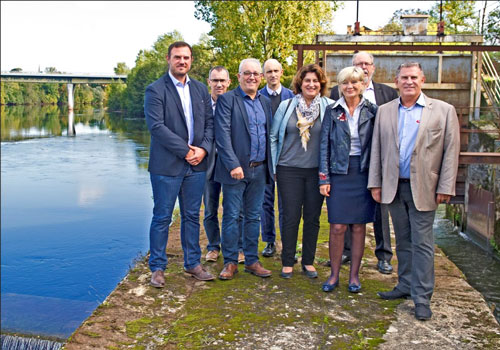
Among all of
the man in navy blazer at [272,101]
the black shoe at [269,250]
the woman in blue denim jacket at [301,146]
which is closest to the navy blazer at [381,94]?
the woman in blue denim jacket at [301,146]

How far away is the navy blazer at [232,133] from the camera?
4.61 meters

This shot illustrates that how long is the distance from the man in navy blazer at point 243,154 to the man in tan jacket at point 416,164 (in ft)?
3.39

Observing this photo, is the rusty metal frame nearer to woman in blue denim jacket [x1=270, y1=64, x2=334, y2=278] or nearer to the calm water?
the calm water

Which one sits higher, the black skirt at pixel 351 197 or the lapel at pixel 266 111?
the lapel at pixel 266 111

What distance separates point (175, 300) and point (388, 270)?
2.11 metres

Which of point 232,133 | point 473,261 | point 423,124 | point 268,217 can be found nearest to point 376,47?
point 473,261

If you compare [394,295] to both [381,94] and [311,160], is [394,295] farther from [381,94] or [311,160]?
[381,94]

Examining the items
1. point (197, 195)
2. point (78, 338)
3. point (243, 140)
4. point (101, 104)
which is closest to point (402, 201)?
point (243, 140)

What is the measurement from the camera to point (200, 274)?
482cm

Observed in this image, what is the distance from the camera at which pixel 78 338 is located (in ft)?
12.1

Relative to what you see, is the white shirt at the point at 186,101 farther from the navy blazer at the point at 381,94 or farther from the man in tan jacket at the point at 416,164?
the man in tan jacket at the point at 416,164

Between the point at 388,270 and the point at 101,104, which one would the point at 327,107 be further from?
the point at 101,104

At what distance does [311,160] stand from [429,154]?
1.01 meters

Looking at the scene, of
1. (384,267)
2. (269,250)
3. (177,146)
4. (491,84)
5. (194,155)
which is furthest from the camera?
(491,84)
